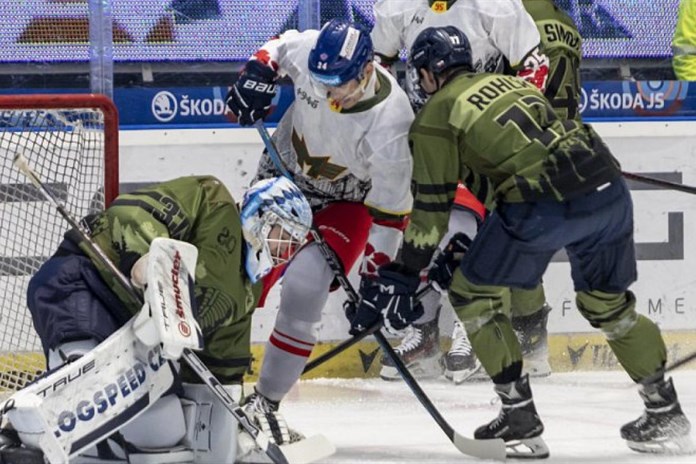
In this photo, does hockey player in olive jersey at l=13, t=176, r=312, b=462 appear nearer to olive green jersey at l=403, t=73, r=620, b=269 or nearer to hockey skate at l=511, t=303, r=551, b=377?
Result: olive green jersey at l=403, t=73, r=620, b=269

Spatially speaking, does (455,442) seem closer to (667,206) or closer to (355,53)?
(355,53)

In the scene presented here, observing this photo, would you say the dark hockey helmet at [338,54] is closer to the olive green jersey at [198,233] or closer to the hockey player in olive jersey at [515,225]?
the hockey player in olive jersey at [515,225]

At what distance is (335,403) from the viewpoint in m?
4.56

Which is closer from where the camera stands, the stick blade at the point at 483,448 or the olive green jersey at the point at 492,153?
the olive green jersey at the point at 492,153

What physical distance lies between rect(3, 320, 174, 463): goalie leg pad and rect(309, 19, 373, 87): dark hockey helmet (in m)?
0.92

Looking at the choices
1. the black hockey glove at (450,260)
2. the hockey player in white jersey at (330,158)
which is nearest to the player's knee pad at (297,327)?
the hockey player in white jersey at (330,158)

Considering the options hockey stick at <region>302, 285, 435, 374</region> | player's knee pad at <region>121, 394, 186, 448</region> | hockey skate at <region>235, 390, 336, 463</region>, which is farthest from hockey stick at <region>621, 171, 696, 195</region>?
player's knee pad at <region>121, 394, 186, 448</region>

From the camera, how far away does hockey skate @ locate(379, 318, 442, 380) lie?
496 centimetres

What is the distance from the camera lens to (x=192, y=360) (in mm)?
3168

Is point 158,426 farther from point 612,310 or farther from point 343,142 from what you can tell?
point 612,310

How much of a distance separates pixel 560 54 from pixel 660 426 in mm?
1347

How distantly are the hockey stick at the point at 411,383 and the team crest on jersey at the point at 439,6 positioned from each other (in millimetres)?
616

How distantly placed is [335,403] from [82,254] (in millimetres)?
1476

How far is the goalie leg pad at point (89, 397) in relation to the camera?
2.83 meters
